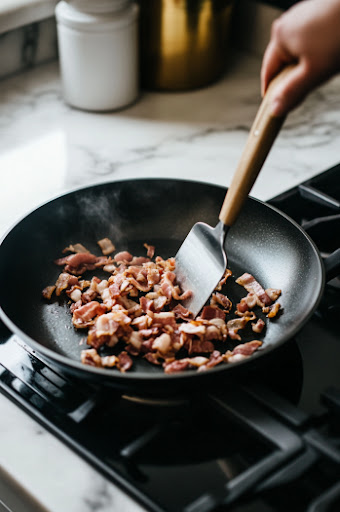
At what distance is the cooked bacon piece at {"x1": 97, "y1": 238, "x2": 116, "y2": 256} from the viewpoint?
916 mm

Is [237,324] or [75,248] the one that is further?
[75,248]

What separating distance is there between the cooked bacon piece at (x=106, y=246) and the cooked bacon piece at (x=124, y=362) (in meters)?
0.23

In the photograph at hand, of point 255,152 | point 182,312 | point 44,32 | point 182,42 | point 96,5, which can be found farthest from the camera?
point 44,32

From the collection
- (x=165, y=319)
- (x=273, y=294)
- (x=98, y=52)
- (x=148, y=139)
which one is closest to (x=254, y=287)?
(x=273, y=294)

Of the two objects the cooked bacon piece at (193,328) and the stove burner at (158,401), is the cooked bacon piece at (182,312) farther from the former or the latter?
the stove burner at (158,401)

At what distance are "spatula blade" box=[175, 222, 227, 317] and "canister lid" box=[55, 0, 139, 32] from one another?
0.51m

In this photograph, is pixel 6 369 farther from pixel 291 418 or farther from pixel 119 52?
pixel 119 52

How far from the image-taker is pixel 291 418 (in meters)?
0.61

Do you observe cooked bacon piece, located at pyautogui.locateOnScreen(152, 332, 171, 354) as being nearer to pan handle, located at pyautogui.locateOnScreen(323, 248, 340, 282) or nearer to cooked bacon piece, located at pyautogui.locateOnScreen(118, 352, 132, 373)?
cooked bacon piece, located at pyautogui.locateOnScreen(118, 352, 132, 373)

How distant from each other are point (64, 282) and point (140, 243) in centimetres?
15

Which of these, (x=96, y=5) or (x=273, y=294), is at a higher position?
(x=96, y=5)

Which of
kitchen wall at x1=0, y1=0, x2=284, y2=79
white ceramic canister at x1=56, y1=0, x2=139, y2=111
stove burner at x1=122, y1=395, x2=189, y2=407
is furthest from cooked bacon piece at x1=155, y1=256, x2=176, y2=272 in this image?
kitchen wall at x1=0, y1=0, x2=284, y2=79

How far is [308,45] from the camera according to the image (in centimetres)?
58

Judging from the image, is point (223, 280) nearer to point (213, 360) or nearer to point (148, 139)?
point (213, 360)
